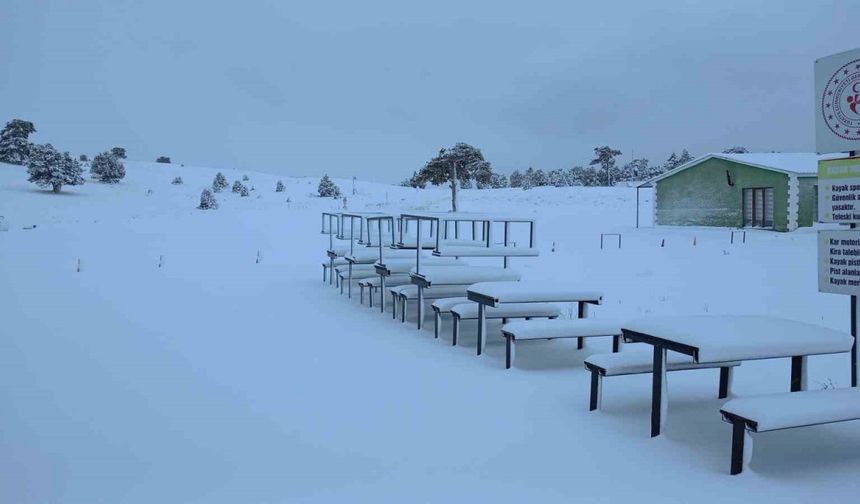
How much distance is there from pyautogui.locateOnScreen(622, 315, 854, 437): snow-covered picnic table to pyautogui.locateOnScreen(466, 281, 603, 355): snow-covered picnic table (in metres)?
2.07

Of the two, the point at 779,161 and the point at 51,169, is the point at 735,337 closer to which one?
the point at 779,161

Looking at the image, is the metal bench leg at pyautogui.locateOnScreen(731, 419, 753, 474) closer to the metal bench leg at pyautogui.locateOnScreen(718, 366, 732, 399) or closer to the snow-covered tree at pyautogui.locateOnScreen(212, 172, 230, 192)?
the metal bench leg at pyautogui.locateOnScreen(718, 366, 732, 399)

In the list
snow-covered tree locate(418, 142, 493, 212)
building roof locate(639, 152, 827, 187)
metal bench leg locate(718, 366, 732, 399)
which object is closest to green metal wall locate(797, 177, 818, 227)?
building roof locate(639, 152, 827, 187)

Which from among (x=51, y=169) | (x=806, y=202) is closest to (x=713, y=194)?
(x=806, y=202)

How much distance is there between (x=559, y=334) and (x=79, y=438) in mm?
4284

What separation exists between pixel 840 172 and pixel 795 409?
8.40 ft

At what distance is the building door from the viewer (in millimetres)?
26597

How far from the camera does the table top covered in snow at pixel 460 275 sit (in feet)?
29.4

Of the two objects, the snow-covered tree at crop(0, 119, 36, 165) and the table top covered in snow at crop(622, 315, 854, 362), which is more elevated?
the snow-covered tree at crop(0, 119, 36, 165)

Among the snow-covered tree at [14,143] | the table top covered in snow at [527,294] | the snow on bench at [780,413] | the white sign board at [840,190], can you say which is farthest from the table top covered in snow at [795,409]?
the snow-covered tree at [14,143]

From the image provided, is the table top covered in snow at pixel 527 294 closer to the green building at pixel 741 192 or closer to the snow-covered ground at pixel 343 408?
the snow-covered ground at pixel 343 408

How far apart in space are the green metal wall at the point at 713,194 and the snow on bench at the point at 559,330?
2218 cm

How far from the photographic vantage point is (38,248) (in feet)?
69.4

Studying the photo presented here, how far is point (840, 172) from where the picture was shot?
548 centimetres
